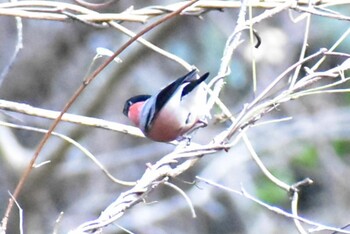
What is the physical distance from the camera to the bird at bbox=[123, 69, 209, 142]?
6.89 ft

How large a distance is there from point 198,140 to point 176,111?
311 cm

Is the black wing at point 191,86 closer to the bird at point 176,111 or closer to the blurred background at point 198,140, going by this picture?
the bird at point 176,111

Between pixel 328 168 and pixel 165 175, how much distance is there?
3742 millimetres

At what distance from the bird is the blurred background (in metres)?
2.54

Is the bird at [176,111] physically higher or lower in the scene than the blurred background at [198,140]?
lower

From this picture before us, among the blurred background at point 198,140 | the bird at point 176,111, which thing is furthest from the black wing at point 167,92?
the blurred background at point 198,140

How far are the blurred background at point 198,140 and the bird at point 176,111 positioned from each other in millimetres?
2543

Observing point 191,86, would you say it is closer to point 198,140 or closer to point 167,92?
point 167,92

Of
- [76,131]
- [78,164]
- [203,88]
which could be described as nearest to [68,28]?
[78,164]

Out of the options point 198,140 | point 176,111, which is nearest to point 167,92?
point 176,111

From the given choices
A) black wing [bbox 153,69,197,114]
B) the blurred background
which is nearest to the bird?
black wing [bbox 153,69,197,114]

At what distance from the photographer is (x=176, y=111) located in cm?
216

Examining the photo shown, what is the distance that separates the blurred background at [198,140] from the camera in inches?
202

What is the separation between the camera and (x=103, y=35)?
5.44m
